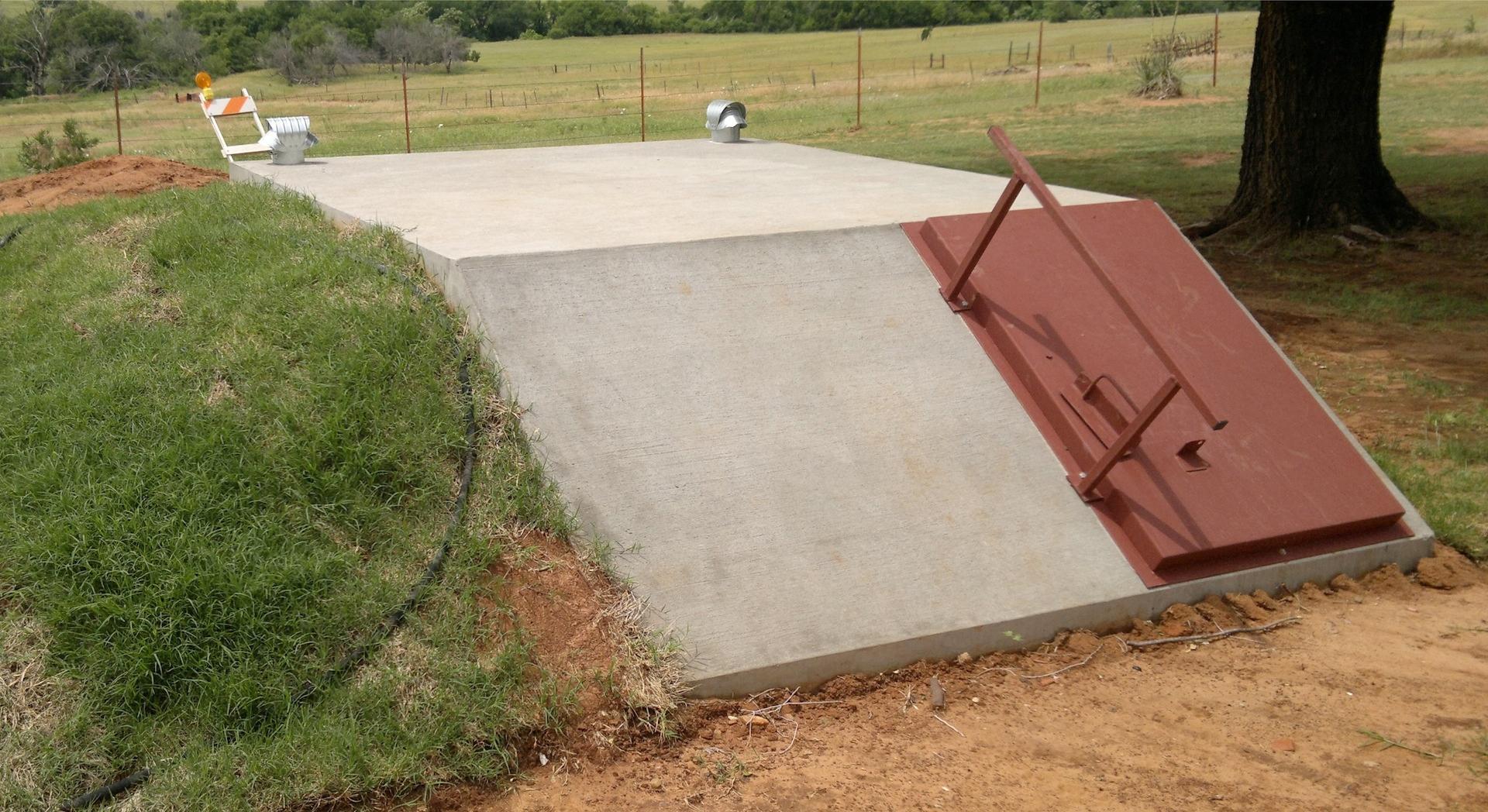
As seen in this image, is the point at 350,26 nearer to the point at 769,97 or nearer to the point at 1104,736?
the point at 769,97

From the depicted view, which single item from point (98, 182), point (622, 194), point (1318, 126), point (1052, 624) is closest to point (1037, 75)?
point (1318, 126)

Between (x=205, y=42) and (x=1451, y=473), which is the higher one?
(x=205, y=42)

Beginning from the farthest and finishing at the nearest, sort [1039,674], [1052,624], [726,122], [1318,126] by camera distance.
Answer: [726,122] → [1318,126] → [1052,624] → [1039,674]

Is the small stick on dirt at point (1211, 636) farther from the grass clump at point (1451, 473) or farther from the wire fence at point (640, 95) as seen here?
the wire fence at point (640, 95)

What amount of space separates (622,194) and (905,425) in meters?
2.62

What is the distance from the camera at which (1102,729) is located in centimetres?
349

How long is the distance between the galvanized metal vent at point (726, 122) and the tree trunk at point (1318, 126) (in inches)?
152

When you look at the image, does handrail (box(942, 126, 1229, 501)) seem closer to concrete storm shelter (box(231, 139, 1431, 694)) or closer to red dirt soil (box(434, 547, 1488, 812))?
concrete storm shelter (box(231, 139, 1431, 694))

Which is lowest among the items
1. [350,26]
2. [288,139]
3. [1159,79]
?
[1159,79]

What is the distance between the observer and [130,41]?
111ft

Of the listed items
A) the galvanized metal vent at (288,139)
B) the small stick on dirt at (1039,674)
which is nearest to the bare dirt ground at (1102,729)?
the small stick on dirt at (1039,674)

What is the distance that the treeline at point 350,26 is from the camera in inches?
1243

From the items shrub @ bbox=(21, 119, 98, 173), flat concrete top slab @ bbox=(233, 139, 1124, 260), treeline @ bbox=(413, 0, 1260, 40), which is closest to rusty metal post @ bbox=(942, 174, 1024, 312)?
flat concrete top slab @ bbox=(233, 139, 1124, 260)

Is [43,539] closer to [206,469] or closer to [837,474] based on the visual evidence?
[206,469]
